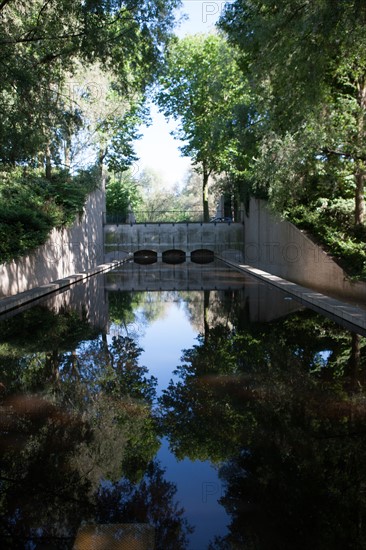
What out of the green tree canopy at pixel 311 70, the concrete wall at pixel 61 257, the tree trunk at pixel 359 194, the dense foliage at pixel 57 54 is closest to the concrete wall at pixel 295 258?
the tree trunk at pixel 359 194

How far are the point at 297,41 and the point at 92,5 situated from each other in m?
4.53

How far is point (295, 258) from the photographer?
19547mm

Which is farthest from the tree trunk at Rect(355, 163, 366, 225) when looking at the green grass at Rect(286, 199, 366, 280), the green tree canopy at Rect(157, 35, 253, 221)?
the green tree canopy at Rect(157, 35, 253, 221)

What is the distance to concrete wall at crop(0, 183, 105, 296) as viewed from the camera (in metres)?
15.4

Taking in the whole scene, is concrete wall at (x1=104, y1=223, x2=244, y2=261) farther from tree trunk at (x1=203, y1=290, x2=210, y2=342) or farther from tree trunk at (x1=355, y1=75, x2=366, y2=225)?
tree trunk at (x1=203, y1=290, x2=210, y2=342)

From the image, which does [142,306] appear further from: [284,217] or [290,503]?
[290,503]

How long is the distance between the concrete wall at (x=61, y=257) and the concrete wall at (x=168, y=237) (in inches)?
232

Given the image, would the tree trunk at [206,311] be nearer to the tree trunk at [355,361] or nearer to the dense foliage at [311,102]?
the tree trunk at [355,361]

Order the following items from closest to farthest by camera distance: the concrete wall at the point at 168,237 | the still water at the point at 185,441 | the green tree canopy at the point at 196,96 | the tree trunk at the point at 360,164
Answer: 1. the still water at the point at 185,441
2. the tree trunk at the point at 360,164
3. the green tree canopy at the point at 196,96
4. the concrete wall at the point at 168,237

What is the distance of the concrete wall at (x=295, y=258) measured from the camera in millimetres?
14181

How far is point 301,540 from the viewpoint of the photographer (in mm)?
2811

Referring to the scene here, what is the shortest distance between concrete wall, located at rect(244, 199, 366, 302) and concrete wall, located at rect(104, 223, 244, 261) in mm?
9598

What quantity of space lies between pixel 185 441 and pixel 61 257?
18.1 metres

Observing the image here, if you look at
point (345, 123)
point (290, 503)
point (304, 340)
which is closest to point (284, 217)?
point (345, 123)
